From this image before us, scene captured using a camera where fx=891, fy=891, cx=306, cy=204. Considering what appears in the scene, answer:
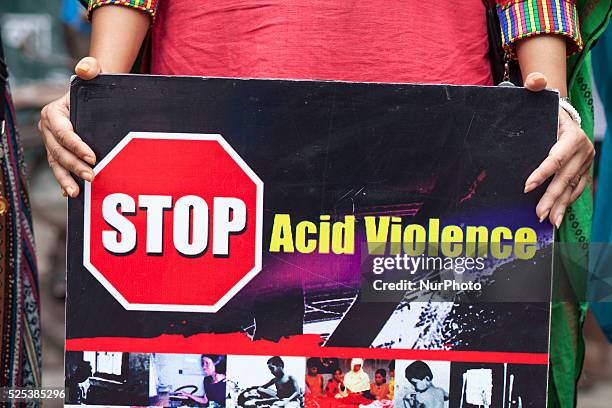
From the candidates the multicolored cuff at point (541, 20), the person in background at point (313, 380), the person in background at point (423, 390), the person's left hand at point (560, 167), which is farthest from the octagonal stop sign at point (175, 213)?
the multicolored cuff at point (541, 20)

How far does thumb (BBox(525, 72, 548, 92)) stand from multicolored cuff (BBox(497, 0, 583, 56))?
0.21 meters

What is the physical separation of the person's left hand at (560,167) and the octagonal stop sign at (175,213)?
0.34 m

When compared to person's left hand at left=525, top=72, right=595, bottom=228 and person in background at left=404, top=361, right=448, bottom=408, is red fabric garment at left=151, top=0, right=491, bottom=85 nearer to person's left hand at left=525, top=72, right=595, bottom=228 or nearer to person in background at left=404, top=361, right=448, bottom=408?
person's left hand at left=525, top=72, right=595, bottom=228

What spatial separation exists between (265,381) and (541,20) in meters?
0.63

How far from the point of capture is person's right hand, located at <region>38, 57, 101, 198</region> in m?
1.06

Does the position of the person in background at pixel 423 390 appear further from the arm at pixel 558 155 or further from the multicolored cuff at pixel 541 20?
the multicolored cuff at pixel 541 20

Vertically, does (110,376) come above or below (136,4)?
below

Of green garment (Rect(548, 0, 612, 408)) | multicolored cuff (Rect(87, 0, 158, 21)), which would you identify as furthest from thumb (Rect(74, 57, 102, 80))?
green garment (Rect(548, 0, 612, 408))

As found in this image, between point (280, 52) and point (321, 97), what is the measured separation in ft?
0.68

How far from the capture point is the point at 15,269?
1470mm

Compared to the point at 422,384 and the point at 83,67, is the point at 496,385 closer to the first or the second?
the point at 422,384

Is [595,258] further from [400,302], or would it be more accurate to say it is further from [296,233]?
[296,233]

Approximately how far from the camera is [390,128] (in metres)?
1.07

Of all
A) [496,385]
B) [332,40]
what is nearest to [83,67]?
[332,40]
